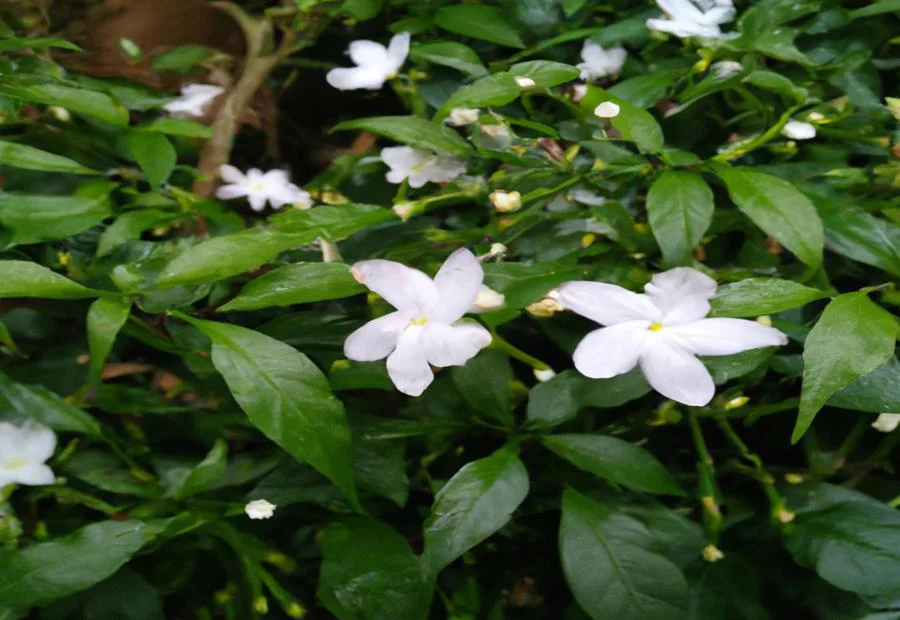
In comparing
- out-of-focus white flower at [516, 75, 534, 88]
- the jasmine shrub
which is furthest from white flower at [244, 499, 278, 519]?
out-of-focus white flower at [516, 75, 534, 88]

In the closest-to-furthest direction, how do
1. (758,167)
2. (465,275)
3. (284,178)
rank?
(465,275)
(758,167)
(284,178)

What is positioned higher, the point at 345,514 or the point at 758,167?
the point at 758,167

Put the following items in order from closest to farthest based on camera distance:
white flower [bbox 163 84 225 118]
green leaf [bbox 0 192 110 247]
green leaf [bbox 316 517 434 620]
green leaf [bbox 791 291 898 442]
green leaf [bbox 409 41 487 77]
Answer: green leaf [bbox 791 291 898 442] → green leaf [bbox 316 517 434 620] → green leaf [bbox 0 192 110 247] → green leaf [bbox 409 41 487 77] → white flower [bbox 163 84 225 118]

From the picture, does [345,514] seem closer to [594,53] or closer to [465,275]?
[465,275]

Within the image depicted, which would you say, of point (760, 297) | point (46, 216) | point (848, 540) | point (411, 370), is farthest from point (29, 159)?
point (848, 540)

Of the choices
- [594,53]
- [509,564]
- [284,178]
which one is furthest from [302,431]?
[594,53]

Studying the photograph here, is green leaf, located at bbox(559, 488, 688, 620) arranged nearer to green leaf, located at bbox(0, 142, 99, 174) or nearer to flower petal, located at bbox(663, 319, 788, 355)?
flower petal, located at bbox(663, 319, 788, 355)

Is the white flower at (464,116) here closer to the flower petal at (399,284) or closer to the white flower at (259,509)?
the flower petal at (399,284)
